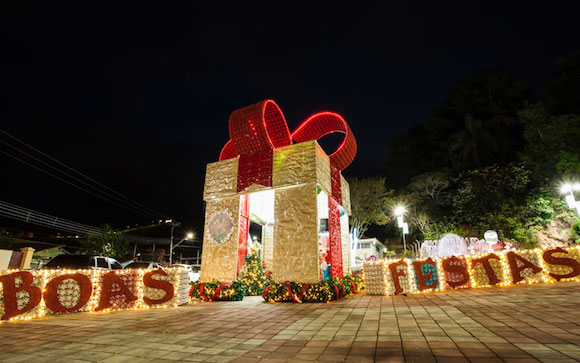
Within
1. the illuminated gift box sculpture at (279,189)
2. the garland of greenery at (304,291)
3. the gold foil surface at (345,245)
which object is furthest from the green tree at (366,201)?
the garland of greenery at (304,291)

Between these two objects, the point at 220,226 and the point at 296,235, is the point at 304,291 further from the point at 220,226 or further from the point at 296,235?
the point at 220,226

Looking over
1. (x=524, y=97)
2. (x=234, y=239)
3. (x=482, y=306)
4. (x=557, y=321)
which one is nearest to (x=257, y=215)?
(x=234, y=239)

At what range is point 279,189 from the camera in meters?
8.78

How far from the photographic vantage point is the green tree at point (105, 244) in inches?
871

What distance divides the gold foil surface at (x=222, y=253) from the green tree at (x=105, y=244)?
17.4 metres

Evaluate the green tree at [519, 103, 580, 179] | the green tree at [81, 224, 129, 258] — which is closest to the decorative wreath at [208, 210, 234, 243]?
the green tree at [81, 224, 129, 258]

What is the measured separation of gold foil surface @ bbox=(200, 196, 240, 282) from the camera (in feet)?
28.8

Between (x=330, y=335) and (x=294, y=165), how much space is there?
Answer: 228 inches

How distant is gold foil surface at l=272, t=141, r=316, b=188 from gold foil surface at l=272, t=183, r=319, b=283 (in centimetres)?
26

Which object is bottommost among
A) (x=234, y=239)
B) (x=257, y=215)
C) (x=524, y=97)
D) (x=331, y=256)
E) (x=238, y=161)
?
(x=331, y=256)

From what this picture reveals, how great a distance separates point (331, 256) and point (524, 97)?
26.6 meters

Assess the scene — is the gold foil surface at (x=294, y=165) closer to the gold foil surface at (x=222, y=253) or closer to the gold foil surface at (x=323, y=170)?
the gold foil surface at (x=323, y=170)

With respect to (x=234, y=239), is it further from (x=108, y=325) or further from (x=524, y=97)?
(x=524, y=97)

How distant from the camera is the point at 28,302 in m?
5.40
